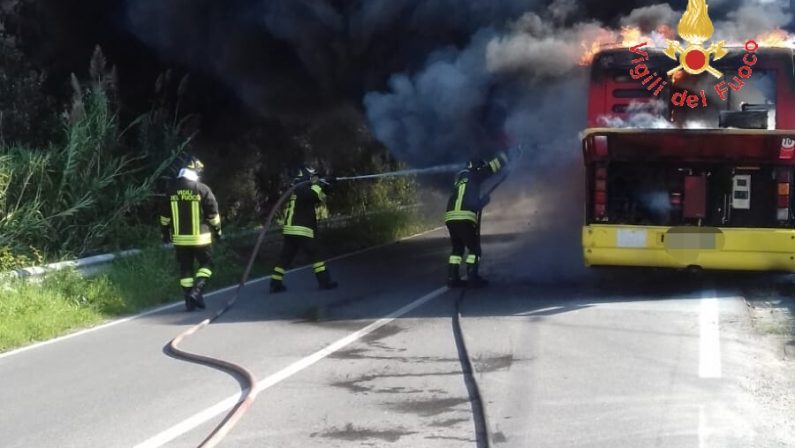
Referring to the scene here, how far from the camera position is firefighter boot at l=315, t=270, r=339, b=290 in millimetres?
11852

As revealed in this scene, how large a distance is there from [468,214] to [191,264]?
3218mm

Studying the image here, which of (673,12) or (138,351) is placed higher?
(673,12)

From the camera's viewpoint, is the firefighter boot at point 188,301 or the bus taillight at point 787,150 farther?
the firefighter boot at point 188,301

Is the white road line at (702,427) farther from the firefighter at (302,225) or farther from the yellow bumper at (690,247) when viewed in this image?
the firefighter at (302,225)

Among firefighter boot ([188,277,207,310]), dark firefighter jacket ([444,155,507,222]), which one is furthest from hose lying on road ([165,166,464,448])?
dark firefighter jacket ([444,155,507,222])

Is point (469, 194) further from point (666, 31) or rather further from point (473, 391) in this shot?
point (473, 391)

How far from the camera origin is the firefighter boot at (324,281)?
11.9 m

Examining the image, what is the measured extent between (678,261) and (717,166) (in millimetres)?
1039

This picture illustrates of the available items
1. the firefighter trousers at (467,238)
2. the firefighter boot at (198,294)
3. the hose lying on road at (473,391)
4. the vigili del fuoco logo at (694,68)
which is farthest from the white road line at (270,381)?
the vigili del fuoco logo at (694,68)

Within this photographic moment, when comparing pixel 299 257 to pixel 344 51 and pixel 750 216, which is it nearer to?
pixel 344 51

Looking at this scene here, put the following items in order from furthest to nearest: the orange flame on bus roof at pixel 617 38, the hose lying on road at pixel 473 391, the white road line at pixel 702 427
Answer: the orange flame on bus roof at pixel 617 38 < the hose lying on road at pixel 473 391 < the white road line at pixel 702 427

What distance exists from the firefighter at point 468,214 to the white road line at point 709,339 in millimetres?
2698

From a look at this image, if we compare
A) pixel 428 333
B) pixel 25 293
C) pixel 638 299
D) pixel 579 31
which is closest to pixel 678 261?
pixel 638 299

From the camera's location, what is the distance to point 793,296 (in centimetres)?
1020
